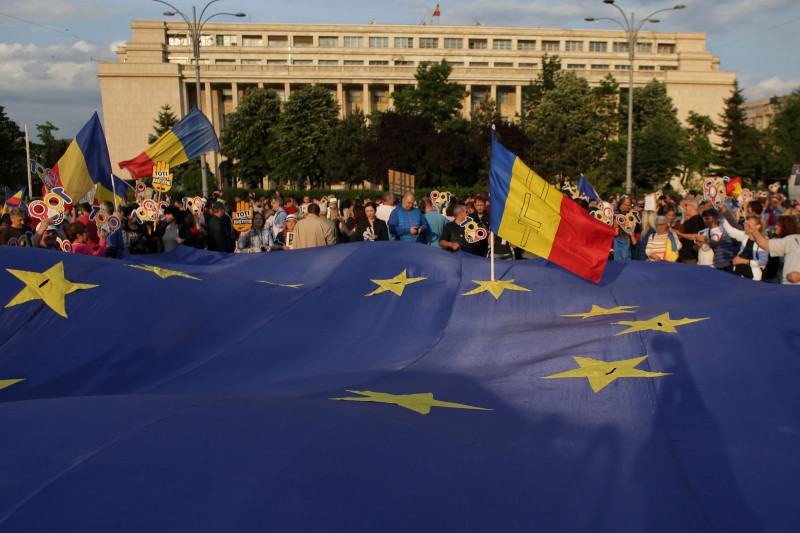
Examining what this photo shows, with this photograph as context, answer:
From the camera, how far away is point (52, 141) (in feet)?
177

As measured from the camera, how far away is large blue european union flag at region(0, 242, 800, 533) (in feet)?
8.03

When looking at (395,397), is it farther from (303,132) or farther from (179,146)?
(303,132)

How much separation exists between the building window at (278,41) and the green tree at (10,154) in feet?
126

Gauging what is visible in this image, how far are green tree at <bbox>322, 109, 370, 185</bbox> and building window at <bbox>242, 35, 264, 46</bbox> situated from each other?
1339 inches

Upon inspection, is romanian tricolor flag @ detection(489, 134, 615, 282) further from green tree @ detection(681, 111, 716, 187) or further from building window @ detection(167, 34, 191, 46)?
building window @ detection(167, 34, 191, 46)

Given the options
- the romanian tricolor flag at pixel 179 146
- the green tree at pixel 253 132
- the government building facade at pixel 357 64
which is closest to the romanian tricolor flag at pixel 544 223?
the romanian tricolor flag at pixel 179 146

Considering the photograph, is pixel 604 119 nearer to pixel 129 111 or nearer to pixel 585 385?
pixel 129 111

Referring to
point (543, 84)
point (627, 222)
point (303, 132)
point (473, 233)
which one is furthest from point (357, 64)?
point (473, 233)

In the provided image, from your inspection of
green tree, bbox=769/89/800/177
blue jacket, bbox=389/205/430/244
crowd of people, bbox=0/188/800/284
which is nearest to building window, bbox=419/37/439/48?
green tree, bbox=769/89/800/177

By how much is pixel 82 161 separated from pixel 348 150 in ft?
155

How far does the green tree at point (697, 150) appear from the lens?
184ft

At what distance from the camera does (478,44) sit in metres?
89.9

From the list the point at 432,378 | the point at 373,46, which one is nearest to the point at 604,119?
the point at 373,46

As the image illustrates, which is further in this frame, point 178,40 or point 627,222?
point 178,40
